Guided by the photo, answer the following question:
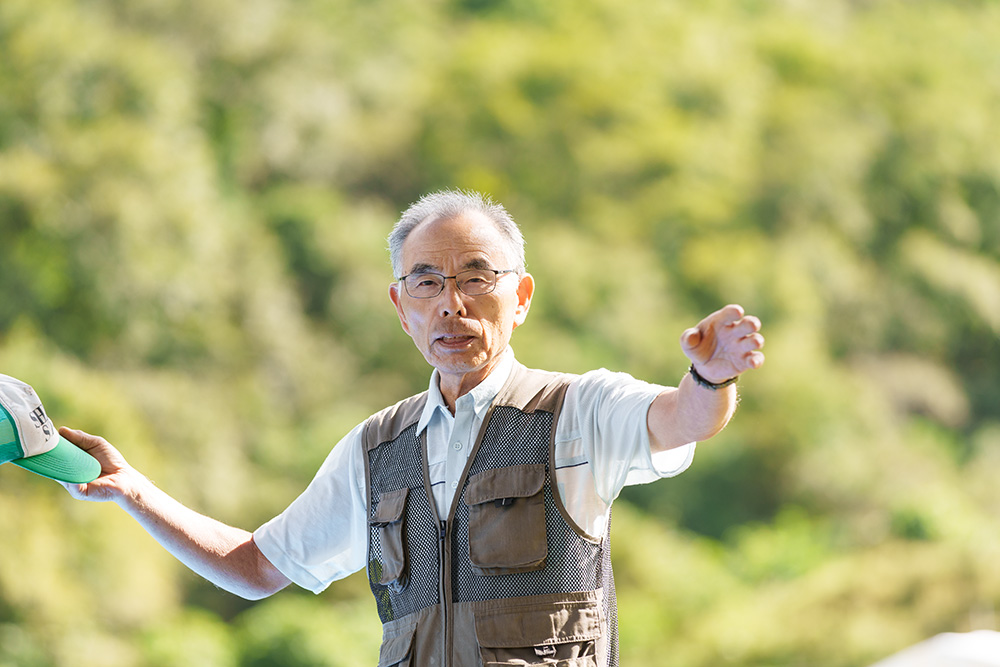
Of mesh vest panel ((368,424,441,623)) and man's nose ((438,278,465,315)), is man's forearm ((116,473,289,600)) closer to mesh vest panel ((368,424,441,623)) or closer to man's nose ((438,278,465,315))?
mesh vest panel ((368,424,441,623))

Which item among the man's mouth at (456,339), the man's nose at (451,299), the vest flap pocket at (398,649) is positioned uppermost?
the man's nose at (451,299)

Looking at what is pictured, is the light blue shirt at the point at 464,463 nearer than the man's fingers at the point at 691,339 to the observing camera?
No

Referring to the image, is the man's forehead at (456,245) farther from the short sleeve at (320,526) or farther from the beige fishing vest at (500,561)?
the short sleeve at (320,526)

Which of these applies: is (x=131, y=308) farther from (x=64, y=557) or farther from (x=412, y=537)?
(x=412, y=537)

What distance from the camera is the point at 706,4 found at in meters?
12.6

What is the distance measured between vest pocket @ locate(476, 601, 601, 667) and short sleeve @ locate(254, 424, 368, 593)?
0.34 m

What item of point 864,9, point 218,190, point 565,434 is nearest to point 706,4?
point 864,9

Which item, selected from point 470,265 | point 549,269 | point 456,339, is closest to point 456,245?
point 470,265

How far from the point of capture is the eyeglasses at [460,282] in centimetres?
150

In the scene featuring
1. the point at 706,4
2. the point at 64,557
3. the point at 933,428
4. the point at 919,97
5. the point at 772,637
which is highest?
the point at 706,4

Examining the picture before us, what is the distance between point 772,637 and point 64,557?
534cm

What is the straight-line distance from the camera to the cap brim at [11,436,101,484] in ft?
4.79

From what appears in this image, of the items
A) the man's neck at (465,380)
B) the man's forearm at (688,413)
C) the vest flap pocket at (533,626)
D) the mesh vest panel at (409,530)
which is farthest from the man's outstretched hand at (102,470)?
the man's forearm at (688,413)

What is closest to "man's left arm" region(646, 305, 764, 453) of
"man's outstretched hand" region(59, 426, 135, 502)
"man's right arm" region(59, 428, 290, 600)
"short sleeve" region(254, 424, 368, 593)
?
"short sleeve" region(254, 424, 368, 593)
